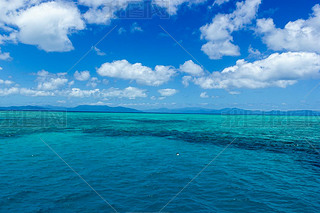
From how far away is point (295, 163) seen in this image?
71.5 ft

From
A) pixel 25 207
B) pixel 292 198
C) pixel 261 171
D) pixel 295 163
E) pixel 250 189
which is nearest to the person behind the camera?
pixel 25 207

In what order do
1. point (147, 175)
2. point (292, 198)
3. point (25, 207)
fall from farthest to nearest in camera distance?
point (147, 175) < point (292, 198) < point (25, 207)

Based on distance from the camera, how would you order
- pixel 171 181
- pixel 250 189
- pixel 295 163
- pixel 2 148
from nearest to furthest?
pixel 250 189
pixel 171 181
pixel 295 163
pixel 2 148

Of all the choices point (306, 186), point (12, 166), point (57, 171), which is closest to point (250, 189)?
point (306, 186)

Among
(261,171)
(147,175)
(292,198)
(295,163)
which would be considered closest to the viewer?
(292,198)

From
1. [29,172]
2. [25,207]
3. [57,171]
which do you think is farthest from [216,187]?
[29,172]

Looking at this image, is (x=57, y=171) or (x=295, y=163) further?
(x=295, y=163)

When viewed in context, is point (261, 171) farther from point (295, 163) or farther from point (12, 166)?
point (12, 166)

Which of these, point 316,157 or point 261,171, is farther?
point 316,157

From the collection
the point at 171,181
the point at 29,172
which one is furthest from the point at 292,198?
the point at 29,172

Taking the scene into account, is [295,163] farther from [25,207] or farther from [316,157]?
[25,207]

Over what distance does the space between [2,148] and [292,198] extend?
3287 cm

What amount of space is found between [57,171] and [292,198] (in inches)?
727

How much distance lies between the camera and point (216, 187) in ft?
48.8
